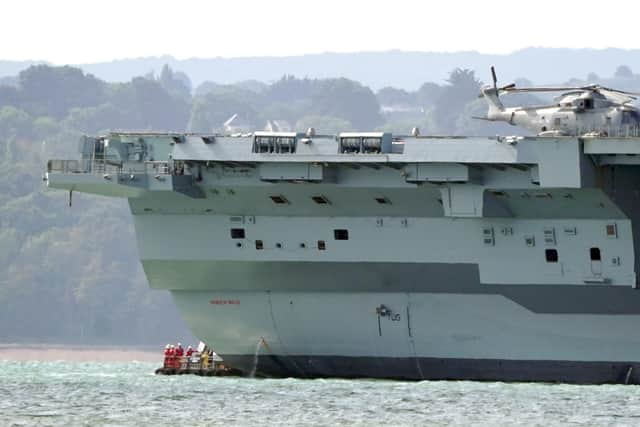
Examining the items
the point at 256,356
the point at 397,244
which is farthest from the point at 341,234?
the point at 256,356

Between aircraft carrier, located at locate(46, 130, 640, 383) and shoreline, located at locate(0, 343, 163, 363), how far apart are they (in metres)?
51.4

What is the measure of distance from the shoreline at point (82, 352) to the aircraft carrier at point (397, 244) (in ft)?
168

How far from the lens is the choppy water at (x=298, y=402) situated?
35688 millimetres

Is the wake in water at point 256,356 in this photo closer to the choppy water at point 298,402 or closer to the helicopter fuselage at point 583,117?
the choppy water at point 298,402

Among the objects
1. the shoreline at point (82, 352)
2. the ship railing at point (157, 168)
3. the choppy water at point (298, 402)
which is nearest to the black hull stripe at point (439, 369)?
the choppy water at point (298, 402)

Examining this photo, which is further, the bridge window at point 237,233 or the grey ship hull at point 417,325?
the bridge window at point 237,233

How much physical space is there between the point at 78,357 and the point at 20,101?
6897 centimetres

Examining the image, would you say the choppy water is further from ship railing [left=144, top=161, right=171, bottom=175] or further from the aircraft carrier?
ship railing [left=144, top=161, right=171, bottom=175]

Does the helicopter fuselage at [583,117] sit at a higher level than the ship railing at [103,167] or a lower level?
higher

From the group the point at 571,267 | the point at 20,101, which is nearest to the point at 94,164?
the point at 571,267

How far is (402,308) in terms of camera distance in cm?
4506

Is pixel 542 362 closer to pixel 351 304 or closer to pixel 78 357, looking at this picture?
pixel 351 304

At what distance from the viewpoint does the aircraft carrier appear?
140 ft

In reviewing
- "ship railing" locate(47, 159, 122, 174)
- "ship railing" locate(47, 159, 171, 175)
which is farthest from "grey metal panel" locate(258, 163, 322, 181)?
"ship railing" locate(47, 159, 122, 174)
